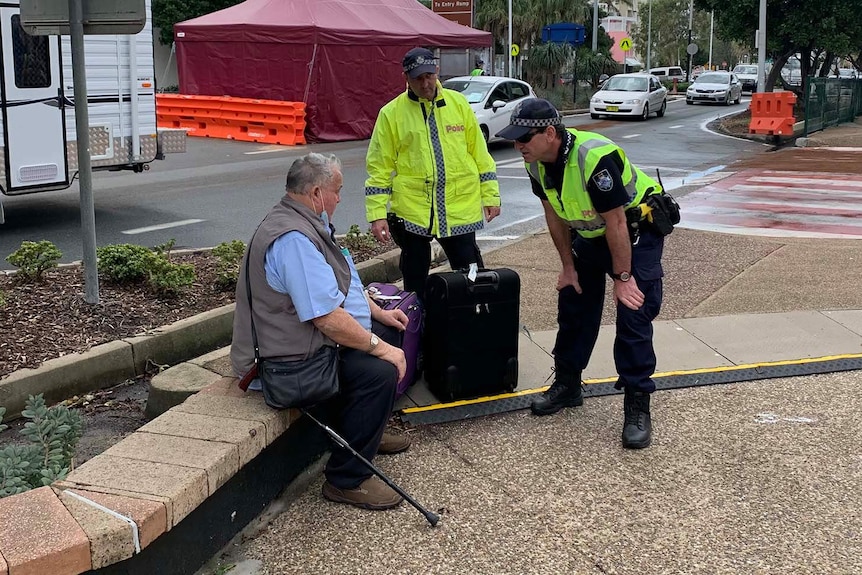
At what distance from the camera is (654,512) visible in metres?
3.60

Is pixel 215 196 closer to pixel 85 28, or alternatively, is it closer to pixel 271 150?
pixel 85 28

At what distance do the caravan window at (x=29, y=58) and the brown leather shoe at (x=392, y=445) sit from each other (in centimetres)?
662

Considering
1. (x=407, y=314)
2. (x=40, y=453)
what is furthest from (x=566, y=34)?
(x=40, y=453)

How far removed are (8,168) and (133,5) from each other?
4515mm

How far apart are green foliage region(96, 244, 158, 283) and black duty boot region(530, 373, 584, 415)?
274 centimetres

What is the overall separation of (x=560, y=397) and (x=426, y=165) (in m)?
1.39

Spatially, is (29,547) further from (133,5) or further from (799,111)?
(799,111)

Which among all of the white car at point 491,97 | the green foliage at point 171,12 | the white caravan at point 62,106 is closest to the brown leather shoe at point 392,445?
the white caravan at point 62,106

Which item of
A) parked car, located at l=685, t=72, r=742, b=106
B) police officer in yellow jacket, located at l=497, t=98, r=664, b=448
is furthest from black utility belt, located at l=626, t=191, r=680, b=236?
parked car, located at l=685, t=72, r=742, b=106

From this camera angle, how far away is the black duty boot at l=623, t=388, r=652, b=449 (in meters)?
4.19

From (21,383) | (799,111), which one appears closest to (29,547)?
(21,383)

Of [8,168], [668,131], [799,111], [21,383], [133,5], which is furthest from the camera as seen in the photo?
[799,111]

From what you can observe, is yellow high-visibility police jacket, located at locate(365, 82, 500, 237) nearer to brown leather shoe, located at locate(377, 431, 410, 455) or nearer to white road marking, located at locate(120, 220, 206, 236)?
brown leather shoe, located at locate(377, 431, 410, 455)

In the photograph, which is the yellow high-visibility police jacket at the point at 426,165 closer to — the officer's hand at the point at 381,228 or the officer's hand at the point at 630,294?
the officer's hand at the point at 381,228
